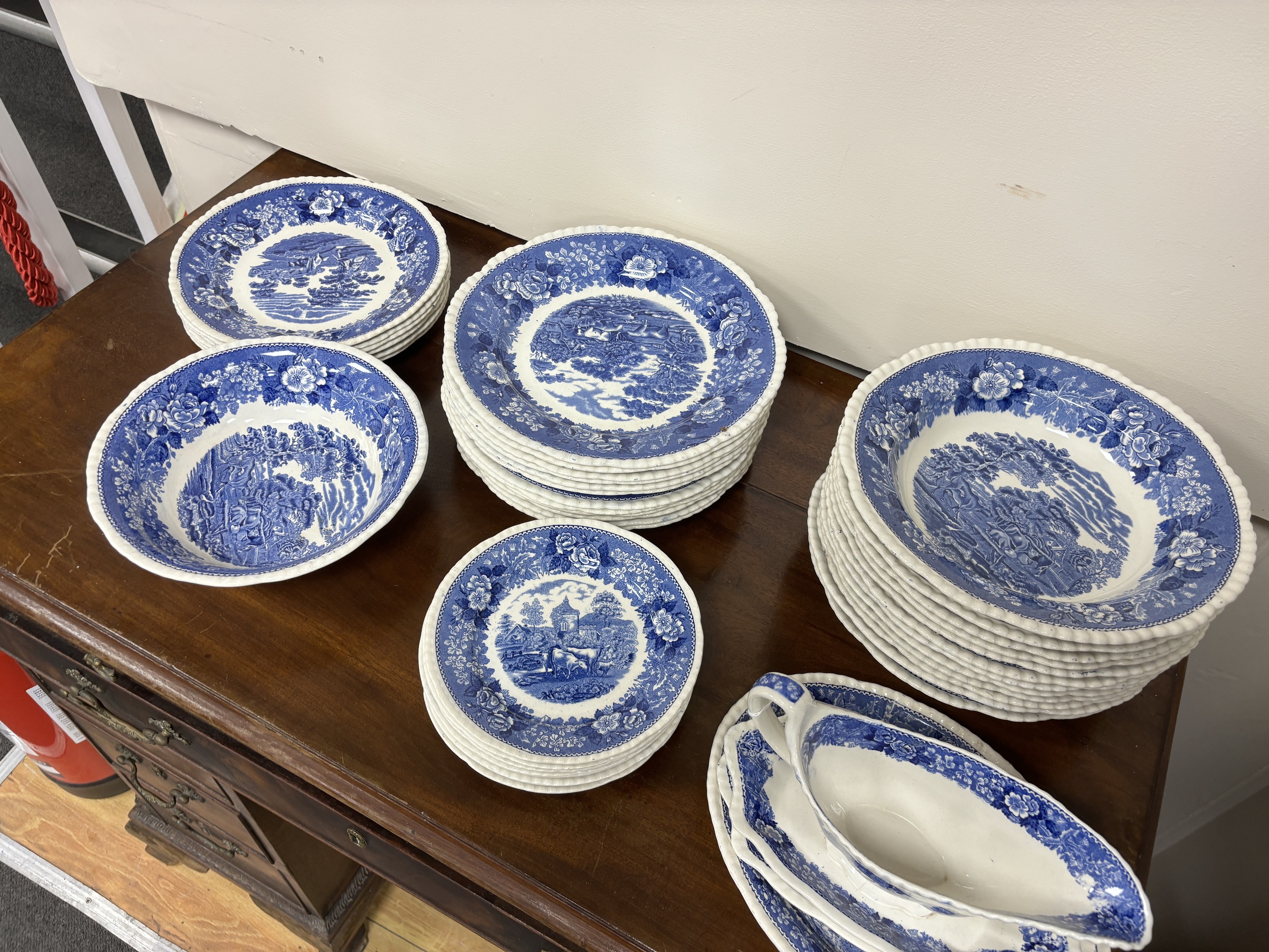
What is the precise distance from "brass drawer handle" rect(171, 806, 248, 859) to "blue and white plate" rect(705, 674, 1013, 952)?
0.88 meters

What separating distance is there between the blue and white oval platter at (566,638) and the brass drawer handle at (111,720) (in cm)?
40

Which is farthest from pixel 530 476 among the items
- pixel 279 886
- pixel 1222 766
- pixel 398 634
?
pixel 1222 766

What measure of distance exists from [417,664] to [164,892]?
1.06 meters

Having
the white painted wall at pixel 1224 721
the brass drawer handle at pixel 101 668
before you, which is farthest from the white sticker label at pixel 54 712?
the white painted wall at pixel 1224 721

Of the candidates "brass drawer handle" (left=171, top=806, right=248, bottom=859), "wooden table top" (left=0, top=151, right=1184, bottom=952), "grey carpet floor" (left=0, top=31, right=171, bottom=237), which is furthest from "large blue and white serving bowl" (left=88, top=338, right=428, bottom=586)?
"grey carpet floor" (left=0, top=31, right=171, bottom=237)

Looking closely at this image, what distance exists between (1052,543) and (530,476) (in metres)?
0.45

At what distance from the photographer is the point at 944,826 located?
66cm

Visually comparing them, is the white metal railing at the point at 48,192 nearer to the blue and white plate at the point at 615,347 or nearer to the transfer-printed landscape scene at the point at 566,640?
the blue and white plate at the point at 615,347

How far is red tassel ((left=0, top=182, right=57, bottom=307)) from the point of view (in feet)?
4.36

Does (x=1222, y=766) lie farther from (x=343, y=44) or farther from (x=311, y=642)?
(x=343, y=44)

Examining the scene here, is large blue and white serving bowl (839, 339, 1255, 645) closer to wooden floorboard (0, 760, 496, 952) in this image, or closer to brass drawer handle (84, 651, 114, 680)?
brass drawer handle (84, 651, 114, 680)

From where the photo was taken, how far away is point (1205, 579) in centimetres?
66

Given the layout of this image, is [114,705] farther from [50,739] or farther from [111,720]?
[50,739]

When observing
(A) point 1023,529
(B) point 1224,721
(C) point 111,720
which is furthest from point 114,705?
(B) point 1224,721
